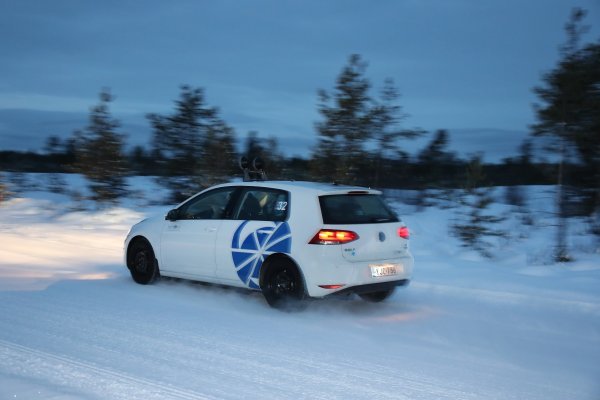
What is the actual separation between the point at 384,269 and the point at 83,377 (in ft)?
12.6

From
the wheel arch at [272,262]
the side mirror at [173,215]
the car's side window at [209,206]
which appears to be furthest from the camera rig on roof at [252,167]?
the wheel arch at [272,262]

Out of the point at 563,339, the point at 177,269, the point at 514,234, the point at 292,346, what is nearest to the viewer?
the point at 292,346

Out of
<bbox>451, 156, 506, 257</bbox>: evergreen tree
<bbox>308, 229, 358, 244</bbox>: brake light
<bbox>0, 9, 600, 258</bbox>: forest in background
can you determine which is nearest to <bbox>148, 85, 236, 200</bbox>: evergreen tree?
<bbox>0, 9, 600, 258</bbox>: forest in background

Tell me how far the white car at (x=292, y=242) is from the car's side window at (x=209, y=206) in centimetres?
2

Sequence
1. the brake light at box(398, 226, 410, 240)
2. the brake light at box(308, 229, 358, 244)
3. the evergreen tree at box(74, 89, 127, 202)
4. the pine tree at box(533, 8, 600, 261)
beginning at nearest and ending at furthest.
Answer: the brake light at box(308, 229, 358, 244) → the brake light at box(398, 226, 410, 240) → the pine tree at box(533, 8, 600, 261) → the evergreen tree at box(74, 89, 127, 202)

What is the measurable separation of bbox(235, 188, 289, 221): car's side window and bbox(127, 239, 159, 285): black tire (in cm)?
183

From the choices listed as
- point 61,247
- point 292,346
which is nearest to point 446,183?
point 61,247

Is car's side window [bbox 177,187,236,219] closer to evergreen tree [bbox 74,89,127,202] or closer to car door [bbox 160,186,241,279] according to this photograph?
car door [bbox 160,186,241,279]

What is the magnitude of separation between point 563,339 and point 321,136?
1010 cm

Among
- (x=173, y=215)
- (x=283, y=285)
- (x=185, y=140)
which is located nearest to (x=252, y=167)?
(x=173, y=215)

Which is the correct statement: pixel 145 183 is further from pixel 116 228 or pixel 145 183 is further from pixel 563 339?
pixel 563 339

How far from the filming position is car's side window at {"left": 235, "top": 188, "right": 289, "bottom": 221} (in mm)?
8062

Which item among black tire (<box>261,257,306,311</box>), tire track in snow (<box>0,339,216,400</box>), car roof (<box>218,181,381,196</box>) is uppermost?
car roof (<box>218,181,381,196</box>)

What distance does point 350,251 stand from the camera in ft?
24.8
